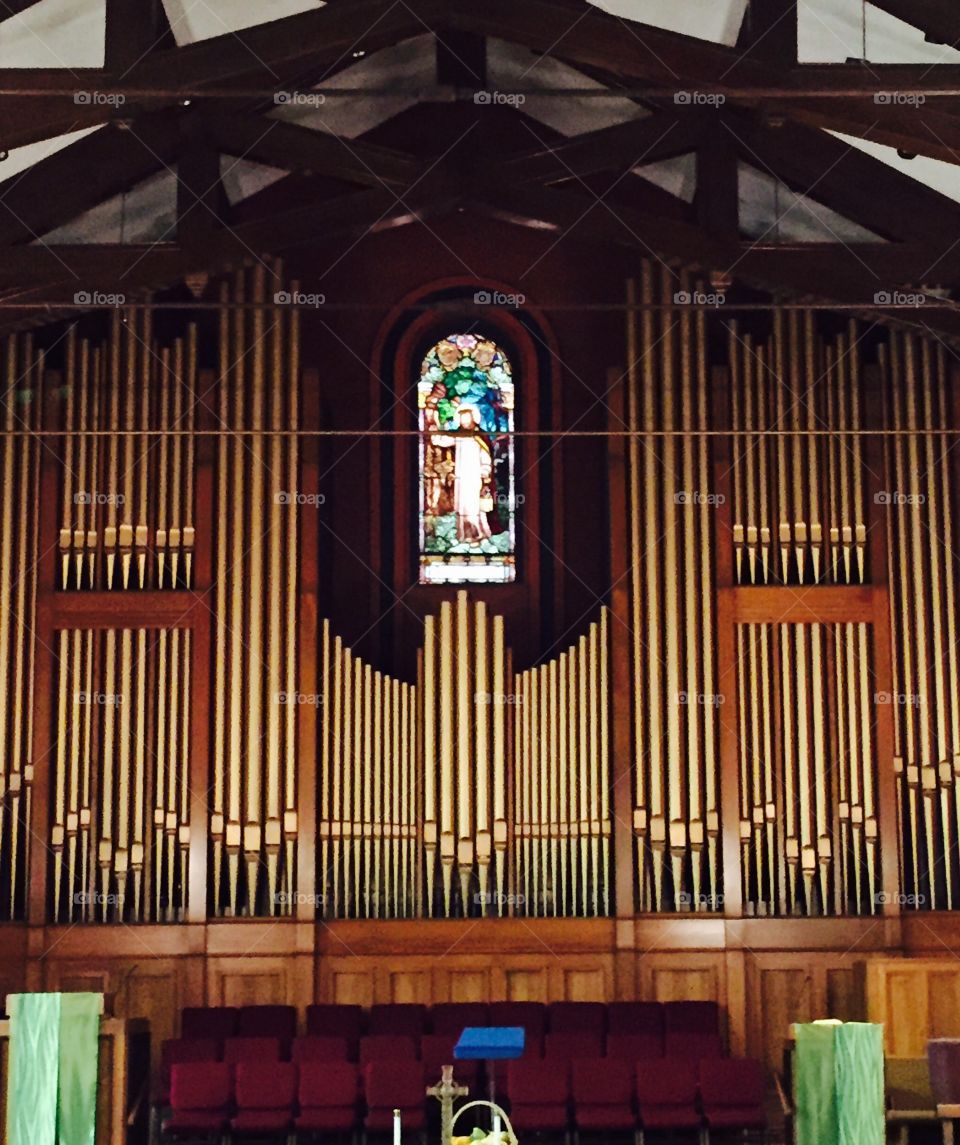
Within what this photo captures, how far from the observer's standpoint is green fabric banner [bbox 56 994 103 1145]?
10.5 metres

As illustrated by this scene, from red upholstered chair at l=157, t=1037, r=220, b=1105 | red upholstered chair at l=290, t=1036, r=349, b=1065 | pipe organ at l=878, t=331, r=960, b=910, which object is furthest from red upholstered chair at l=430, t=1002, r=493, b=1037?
pipe organ at l=878, t=331, r=960, b=910

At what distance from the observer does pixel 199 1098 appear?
1188 centimetres

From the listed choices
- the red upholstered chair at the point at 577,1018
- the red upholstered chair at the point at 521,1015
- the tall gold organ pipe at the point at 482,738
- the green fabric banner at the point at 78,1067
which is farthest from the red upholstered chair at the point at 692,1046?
the green fabric banner at the point at 78,1067

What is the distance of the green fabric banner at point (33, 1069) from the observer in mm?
10320

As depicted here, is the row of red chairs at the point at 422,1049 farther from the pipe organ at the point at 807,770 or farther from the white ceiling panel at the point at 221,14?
the white ceiling panel at the point at 221,14

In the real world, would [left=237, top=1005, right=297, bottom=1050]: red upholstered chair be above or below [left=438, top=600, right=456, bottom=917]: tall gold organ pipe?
below

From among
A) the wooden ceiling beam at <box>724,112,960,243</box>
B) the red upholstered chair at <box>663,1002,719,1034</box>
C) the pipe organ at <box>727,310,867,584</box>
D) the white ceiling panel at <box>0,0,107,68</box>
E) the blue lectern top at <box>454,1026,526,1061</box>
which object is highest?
the white ceiling panel at <box>0,0,107,68</box>

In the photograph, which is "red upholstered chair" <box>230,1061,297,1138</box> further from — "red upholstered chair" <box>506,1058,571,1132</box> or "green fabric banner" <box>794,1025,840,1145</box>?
"green fabric banner" <box>794,1025,840,1145</box>

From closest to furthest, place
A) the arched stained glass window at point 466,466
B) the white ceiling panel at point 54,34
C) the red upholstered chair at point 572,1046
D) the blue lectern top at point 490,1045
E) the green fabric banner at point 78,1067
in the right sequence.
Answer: the blue lectern top at point 490,1045, the green fabric banner at point 78,1067, the white ceiling panel at point 54,34, the red upholstered chair at point 572,1046, the arched stained glass window at point 466,466

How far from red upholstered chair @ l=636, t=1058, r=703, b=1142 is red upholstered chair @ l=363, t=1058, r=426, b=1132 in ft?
4.29

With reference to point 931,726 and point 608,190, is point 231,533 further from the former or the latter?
point 931,726

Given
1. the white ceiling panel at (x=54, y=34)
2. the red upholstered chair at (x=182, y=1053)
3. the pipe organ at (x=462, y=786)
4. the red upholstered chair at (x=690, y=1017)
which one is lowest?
the red upholstered chair at (x=182, y=1053)

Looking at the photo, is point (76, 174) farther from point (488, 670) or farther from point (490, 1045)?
point (490, 1045)

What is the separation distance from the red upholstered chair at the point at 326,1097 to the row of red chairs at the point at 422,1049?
0.21 m
